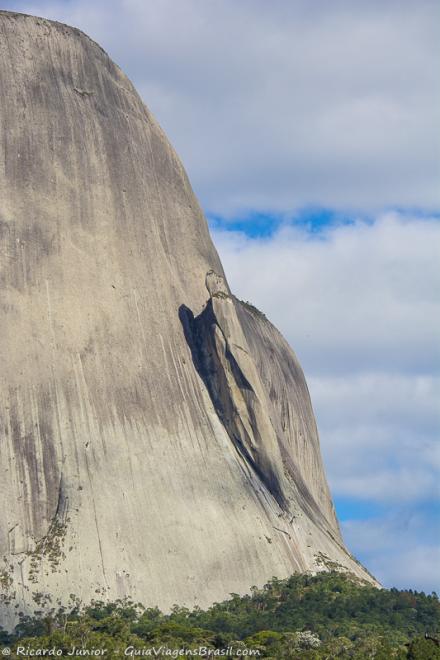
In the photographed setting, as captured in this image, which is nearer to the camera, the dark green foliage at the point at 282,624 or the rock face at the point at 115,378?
the dark green foliage at the point at 282,624

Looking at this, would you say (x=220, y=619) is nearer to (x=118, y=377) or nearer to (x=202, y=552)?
(x=202, y=552)

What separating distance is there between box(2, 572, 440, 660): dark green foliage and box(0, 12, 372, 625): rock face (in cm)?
182

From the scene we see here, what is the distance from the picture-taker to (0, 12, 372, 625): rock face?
246ft

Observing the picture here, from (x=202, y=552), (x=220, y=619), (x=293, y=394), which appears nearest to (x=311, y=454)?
(x=293, y=394)

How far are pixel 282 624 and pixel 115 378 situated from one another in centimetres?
1785

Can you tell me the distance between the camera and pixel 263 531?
261 ft

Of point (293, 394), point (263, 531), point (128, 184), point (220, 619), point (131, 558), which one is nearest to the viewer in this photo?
point (220, 619)

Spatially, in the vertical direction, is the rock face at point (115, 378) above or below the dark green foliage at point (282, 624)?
above

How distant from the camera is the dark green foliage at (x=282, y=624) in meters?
61.0

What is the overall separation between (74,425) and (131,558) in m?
7.85

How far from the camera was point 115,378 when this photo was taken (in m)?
81.1

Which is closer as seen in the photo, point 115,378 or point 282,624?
point 282,624

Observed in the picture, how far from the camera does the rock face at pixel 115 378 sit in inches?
2950

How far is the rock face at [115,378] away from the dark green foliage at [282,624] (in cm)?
182
